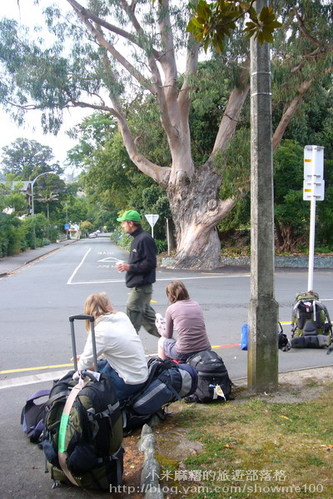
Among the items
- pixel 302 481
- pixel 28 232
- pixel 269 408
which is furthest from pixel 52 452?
pixel 28 232

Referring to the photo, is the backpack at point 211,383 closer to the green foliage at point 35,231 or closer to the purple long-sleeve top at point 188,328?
the purple long-sleeve top at point 188,328

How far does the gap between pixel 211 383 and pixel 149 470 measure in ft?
5.61

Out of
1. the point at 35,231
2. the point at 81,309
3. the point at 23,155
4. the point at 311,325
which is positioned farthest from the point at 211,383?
the point at 23,155

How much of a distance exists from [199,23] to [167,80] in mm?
18269

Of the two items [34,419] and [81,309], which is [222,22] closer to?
[34,419]

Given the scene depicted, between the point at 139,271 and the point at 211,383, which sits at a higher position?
the point at 139,271

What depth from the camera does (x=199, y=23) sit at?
315cm

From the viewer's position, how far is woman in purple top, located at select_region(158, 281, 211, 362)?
541 centimetres

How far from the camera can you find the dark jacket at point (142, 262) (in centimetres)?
666

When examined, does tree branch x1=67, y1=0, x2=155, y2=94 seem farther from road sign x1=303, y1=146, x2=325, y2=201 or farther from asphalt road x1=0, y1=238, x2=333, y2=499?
road sign x1=303, y1=146, x2=325, y2=201

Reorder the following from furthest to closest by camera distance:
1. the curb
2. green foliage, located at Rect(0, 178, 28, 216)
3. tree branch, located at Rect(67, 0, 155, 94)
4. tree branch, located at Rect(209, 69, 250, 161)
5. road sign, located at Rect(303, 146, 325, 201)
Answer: green foliage, located at Rect(0, 178, 28, 216) < tree branch, located at Rect(209, 69, 250, 161) < tree branch, located at Rect(67, 0, 155, 94) < road sign, located at Rect(303, 146, 325, 201) < the curb

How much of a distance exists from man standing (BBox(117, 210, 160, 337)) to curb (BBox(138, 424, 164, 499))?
284 cm

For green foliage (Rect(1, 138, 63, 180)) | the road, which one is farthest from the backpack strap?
green foliage (Rect(1, 138, 63, 180))

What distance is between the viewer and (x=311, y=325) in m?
7.22
